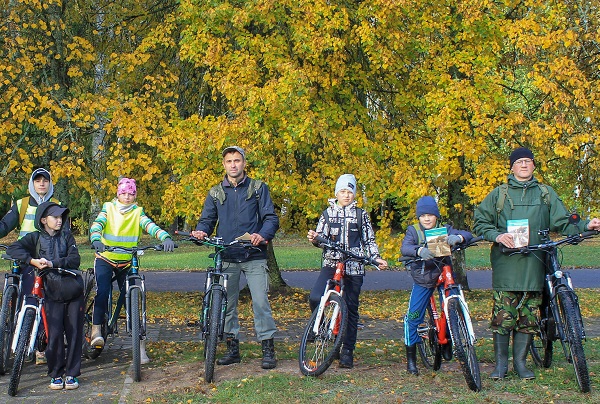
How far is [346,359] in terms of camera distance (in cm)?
768

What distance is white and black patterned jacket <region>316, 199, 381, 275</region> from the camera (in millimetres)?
7645

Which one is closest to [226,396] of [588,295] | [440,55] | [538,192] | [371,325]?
[538,192]

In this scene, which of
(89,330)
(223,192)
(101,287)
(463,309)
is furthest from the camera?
(89,330)

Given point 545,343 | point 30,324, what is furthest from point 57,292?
point 545,343

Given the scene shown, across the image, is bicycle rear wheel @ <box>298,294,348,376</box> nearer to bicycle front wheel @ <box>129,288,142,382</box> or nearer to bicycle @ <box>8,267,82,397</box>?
bicycle front wheel @ <box>129,288,142,382</box>

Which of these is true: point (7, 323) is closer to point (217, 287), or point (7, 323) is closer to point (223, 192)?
point (217, 287)

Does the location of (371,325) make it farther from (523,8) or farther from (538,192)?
(523,8)

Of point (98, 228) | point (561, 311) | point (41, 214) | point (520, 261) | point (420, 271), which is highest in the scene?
point (41, 214)

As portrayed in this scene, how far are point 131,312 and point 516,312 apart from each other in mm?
3413

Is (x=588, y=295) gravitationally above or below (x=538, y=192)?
below

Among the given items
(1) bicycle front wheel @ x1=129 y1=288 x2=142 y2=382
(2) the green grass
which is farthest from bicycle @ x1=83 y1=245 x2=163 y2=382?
(2) the green grass

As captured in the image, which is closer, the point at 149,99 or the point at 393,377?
the point at 393,377

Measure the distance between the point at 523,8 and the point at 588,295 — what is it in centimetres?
585

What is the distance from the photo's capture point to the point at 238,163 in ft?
25.3
